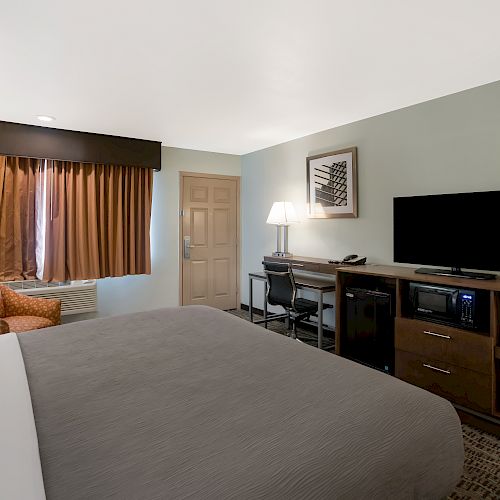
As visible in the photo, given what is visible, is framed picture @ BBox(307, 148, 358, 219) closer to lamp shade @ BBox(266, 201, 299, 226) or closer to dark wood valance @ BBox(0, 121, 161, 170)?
lamp shade @ BBox(266, 201, 299, 226)

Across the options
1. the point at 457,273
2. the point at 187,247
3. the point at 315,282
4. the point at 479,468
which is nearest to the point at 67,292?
the point at 187,247

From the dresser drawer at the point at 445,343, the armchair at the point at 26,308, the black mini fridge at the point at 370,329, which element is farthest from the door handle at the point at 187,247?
the dresser drawer at the point at 445,343

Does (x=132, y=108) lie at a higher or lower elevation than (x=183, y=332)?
higher

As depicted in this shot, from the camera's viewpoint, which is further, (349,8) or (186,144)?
(186,144)

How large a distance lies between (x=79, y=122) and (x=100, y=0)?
2.21m

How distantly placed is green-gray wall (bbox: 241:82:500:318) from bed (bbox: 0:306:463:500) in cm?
193

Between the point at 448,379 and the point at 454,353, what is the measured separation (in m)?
0.19

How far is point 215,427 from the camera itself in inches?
42.2

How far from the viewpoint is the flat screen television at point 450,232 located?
2551mm

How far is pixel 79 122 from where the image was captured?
373cm

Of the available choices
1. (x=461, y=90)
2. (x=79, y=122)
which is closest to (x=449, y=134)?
(x=461, y=90)

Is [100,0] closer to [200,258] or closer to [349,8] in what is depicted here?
[349,8]

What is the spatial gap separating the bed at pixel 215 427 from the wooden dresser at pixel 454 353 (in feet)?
4.08

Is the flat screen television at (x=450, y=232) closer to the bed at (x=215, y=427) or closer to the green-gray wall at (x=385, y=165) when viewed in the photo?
the green-gray wall at (x=385, y=165)
